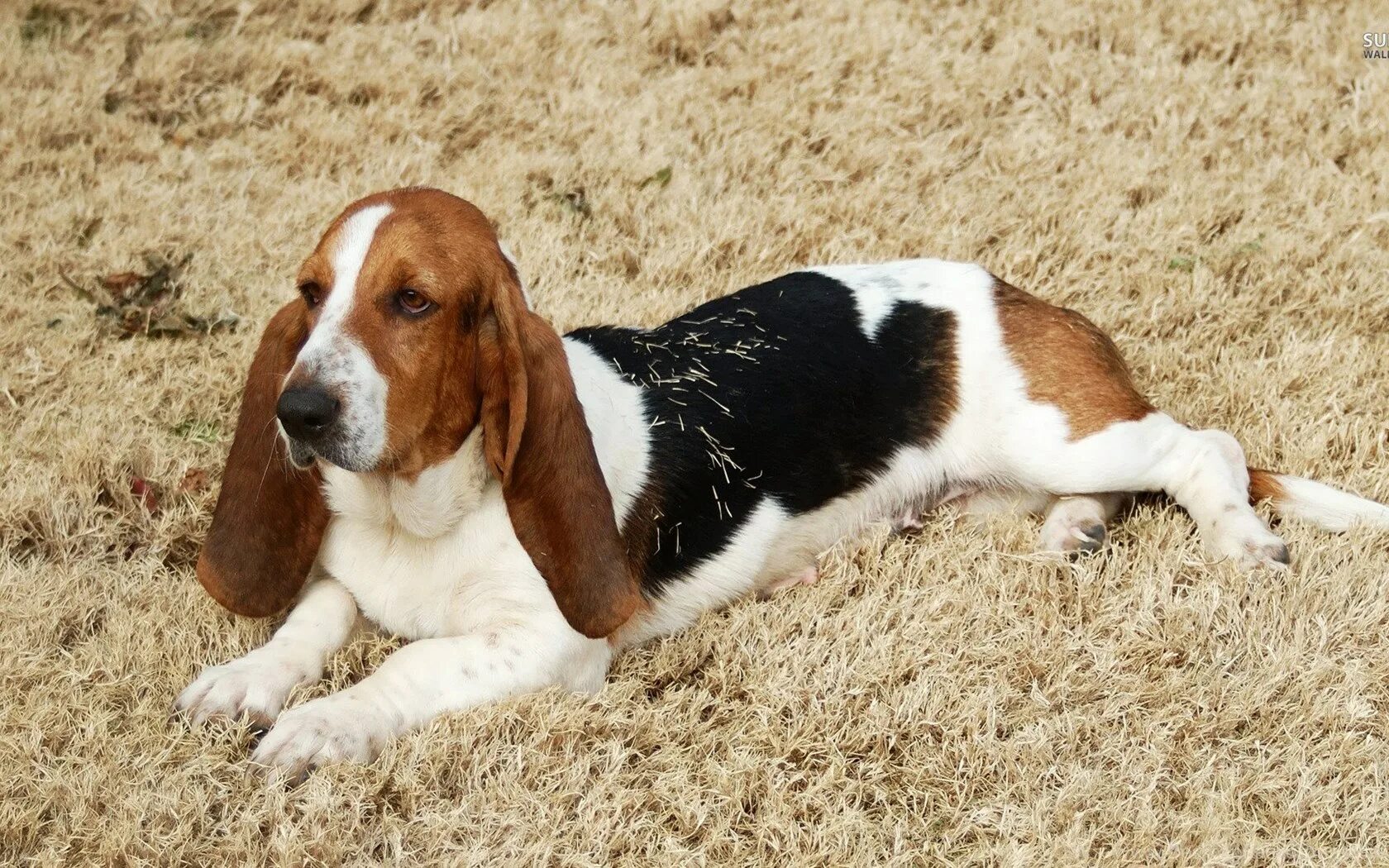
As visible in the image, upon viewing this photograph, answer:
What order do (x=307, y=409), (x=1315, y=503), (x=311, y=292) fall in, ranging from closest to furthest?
1. (x=307, y=409)
2. (x=311, y=292)
3. (x=1315, y=503)

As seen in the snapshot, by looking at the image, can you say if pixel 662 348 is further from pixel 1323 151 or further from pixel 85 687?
pixel 1323 151

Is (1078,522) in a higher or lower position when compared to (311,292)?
lower

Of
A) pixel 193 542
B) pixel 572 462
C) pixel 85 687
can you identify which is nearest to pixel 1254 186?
pixel 572 462

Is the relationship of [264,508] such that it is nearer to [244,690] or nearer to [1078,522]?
Result: [244,690]

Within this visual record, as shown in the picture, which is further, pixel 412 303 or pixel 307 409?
pixel 412 303

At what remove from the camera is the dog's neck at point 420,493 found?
3129mm

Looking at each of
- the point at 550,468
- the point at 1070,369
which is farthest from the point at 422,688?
the point at 1070,369

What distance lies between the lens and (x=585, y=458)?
10.0 ft

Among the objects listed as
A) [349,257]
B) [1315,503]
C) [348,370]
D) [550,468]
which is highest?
[349,257]

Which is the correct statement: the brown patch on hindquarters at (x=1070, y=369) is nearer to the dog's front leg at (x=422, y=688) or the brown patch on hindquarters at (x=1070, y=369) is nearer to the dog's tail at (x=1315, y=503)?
the dog's tail at (x=1315, y=503)

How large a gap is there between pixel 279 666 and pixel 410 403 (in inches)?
29.1

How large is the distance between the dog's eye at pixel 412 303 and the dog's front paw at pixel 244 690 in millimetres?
903

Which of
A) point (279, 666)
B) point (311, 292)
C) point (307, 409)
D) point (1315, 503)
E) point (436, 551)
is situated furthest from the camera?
point (1315, 503)

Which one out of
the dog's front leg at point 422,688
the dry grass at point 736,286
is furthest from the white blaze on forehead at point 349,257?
the dry grass at point 736,286
